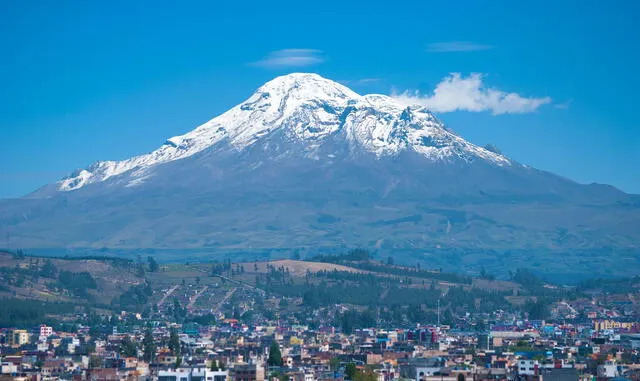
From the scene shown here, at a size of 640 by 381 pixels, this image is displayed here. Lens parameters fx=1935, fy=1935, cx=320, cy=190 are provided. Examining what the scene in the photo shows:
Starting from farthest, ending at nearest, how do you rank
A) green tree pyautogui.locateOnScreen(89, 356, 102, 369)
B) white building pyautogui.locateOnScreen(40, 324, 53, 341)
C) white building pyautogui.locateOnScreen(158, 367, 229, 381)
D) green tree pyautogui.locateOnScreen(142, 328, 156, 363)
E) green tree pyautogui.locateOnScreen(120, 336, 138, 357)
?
white building pyautogui.locateOnScreen(40, 324, 53, 341)
green tree pyautogui.locateOnScreen(120, 336, 138, 357)
green tree pyautogui.locateOnScreen(142, 328, 156, 363)
green tree pyautogui.locateOnScreen(89, 356, 102, 369)
white building pyautogui.locateOnScreen(158, 367, 229, 381)

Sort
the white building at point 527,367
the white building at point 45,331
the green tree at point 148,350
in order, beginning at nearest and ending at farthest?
1. the white building at point 527,367
2. the green tree at point 148,350
3. the white building at point 45,331

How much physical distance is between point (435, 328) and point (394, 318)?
20188 millimetres

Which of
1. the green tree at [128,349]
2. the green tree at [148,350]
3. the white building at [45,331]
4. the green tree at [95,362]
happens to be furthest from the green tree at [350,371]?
the white building at [45,331]

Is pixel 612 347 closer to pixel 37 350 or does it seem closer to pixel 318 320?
pixel 37 350

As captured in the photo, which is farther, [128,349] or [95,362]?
[128,349]

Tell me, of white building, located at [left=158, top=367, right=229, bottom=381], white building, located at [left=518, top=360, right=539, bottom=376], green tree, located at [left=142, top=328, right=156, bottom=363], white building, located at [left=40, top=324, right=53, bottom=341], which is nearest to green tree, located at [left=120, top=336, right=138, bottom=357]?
green tree, located at [left=142, top=328, right=156, bottom=363]

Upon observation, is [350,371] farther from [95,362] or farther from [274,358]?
[95,362]

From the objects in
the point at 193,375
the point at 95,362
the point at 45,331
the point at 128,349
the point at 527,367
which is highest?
the point at 45,331

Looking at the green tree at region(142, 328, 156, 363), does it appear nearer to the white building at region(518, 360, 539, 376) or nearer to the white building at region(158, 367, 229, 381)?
the white building at region(158, 367, 229, 381)

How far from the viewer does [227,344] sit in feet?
447

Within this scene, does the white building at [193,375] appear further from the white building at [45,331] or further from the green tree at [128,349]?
the white building at [45,331]

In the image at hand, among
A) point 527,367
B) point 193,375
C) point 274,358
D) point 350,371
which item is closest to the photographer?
point 193,375

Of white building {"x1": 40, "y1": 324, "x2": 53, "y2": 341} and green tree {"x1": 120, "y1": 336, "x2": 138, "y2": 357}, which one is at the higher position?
white building {"x1": 40, "y1": 324, "x2": 53, "y2": 341}

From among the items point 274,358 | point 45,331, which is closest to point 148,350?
point 274,358
